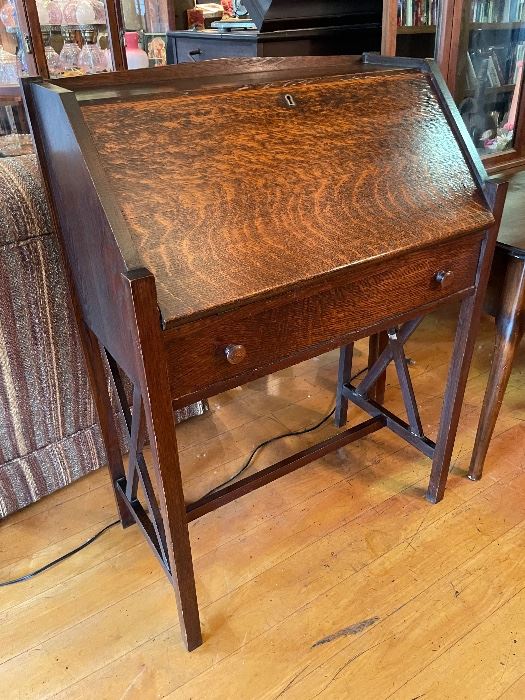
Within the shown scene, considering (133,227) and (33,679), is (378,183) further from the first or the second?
(33,679)

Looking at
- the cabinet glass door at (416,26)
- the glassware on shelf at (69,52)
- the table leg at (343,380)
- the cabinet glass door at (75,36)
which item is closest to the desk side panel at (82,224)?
the table leg at (343,380)

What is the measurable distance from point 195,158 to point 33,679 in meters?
1.10

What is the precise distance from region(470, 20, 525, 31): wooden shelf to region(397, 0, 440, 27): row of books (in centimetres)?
22

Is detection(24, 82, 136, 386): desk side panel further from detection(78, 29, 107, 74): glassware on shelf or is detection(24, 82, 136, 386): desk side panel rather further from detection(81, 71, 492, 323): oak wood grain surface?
detection(78, 29, 107, 74): glassware on shelf

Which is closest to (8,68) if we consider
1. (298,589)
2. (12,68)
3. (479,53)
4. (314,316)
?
(12,68)

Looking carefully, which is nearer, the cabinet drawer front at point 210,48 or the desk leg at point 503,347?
the desk leg at point 503,347

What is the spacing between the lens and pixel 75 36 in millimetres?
2898

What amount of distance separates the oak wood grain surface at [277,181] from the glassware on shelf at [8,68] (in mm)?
2260

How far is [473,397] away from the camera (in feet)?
6.87

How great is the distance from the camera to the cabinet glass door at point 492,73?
2.29 m

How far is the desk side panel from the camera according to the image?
90cm

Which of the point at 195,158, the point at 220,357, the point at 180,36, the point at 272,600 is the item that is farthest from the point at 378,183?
the point at 180,36

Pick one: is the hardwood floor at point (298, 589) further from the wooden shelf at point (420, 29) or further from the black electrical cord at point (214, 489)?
the wooden shelf at point (420, 29)

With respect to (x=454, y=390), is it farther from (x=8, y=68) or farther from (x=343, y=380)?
(x=8, y=68)
